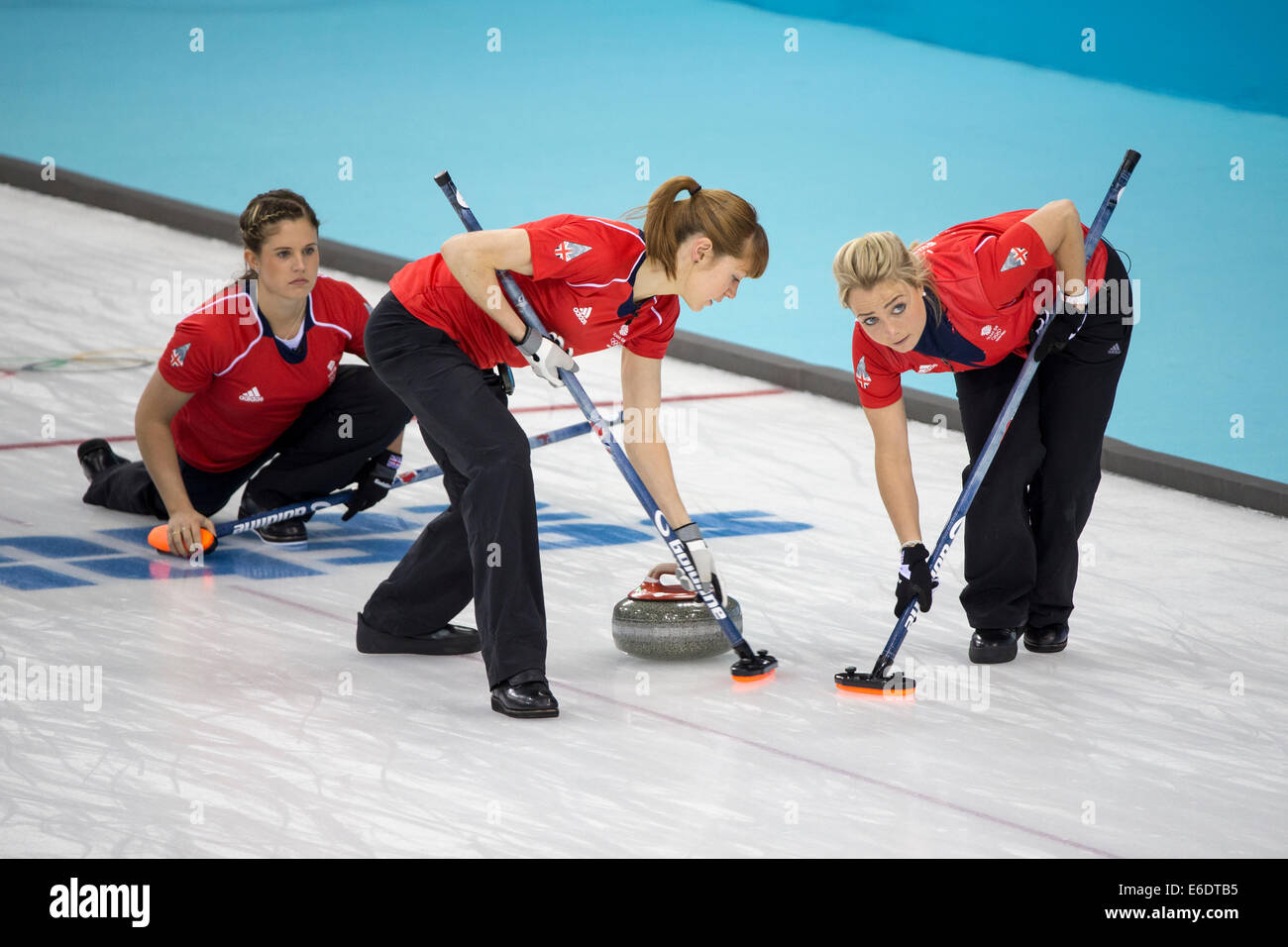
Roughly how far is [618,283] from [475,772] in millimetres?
946

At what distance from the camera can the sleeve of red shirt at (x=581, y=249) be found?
3.28 metres

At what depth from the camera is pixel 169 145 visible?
37.7ft

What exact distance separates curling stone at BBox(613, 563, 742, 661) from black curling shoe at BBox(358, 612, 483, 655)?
1.07 ft

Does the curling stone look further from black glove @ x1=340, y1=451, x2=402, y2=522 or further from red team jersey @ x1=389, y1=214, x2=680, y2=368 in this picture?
black glove @ x1=340, y1=451, x2=402, y2=522

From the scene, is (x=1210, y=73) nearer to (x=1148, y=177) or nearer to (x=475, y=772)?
(x=1148, y=177)

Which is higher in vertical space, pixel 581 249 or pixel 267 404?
pixel 581 249

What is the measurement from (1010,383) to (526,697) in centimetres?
128

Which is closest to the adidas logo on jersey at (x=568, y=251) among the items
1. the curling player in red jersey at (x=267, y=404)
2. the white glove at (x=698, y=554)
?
the white glove at (x=698, y=554)

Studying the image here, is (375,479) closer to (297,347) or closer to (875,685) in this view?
(297,347)

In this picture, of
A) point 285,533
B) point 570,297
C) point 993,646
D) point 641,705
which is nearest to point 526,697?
point 641,705

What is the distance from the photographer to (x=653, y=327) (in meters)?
3.52

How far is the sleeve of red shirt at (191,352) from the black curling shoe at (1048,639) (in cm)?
208

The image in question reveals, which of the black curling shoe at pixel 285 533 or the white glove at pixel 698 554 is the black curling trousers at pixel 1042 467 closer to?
the white glove at pixel 698 554

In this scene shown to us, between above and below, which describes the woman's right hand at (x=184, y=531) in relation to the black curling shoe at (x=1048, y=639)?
above
